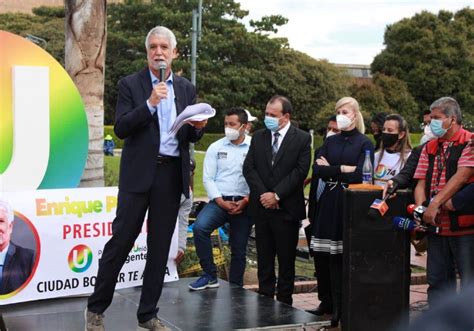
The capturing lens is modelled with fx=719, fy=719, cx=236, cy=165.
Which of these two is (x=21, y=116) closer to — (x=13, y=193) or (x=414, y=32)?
(x=13, y=193)

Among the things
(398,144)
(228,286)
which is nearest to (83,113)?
(228,286)

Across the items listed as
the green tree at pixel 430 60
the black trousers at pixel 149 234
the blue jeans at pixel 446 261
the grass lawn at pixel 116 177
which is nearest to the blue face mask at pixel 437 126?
the blue jeans at pixel 446 261

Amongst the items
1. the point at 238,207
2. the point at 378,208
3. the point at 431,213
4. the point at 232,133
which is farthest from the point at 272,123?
the point at 431,213

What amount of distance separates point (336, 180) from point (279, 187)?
57cm

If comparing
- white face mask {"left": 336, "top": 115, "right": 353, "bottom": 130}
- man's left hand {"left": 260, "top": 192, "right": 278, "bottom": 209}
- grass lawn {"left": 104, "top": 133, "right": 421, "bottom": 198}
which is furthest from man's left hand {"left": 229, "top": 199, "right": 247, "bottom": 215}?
grass lawn {"left": 104, "top": 133, "right": 421, "bottom": 198}

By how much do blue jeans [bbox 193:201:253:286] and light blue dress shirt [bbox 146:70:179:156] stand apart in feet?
6.69

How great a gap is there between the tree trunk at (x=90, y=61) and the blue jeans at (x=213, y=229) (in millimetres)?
1483

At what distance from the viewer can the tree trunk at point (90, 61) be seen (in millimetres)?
7805

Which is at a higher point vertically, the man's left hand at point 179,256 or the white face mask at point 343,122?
the white face mask at point 343,122

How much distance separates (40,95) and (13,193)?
1.00 m

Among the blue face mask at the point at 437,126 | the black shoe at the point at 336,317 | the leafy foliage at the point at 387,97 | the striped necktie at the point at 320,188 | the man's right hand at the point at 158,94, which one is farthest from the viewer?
the leafy foliage at the point at 387,97

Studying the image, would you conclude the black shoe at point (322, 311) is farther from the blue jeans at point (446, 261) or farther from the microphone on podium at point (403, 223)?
the microphone on podium at point (403, 223)

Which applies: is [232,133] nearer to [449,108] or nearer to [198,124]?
[198,124]

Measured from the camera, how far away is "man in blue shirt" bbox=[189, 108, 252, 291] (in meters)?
7.21
